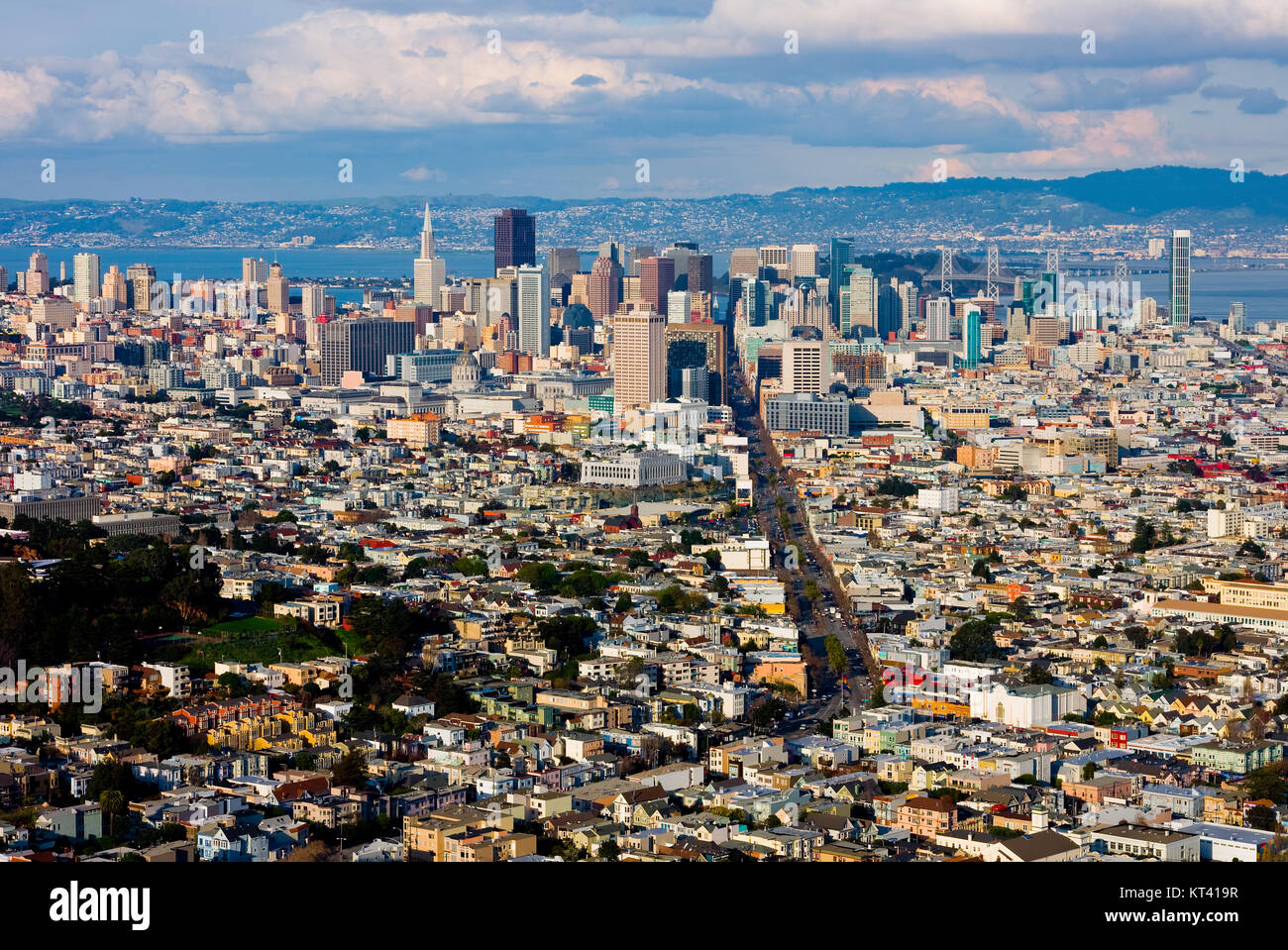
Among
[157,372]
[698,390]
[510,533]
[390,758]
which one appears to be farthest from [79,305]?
[390,758]

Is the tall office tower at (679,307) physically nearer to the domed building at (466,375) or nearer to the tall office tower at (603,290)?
the tall office tower at (603,290)

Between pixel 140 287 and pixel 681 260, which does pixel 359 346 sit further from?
pixel 681 260

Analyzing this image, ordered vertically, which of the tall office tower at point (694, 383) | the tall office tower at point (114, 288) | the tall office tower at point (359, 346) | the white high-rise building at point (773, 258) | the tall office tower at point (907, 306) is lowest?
the tall office tower at point (694, 383)

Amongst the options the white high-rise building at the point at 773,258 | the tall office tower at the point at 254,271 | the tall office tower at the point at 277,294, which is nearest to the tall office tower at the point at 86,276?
the tall office tower at the point at 277,294

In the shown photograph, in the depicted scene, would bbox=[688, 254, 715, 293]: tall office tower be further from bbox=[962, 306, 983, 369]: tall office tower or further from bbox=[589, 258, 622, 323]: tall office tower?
bbox=[962, 306, 983, 369]: tall office tower

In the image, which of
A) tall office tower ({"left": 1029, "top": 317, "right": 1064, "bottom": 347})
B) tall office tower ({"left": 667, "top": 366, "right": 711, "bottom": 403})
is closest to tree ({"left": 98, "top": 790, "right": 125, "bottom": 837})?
tall office tower ({"left": 667, "top": 366, "right": 711, "bottom": 403})

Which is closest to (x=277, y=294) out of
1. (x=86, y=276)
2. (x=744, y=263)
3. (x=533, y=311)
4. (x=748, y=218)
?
(x=86, y=276)
